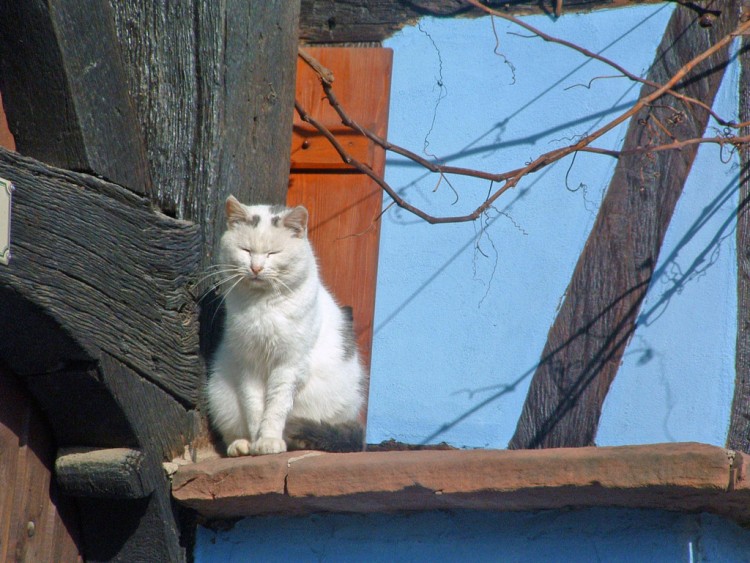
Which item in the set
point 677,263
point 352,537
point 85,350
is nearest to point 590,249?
point 677,263

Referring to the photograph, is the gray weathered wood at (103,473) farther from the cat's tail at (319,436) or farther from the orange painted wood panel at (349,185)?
the orange painted wood panel at (349,185)

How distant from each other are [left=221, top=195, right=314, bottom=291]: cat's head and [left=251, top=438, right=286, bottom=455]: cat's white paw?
0.48 metres

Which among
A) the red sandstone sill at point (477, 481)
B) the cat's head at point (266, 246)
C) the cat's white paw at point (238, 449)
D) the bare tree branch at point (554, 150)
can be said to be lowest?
the cat's white paw at point (238, 449)

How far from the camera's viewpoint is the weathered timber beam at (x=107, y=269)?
5.99 ft

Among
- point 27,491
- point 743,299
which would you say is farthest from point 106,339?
point 743,299

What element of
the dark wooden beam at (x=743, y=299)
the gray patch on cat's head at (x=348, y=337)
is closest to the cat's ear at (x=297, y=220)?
the gray patch on cat's head at (x=348, y=337)

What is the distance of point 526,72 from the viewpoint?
3605mm

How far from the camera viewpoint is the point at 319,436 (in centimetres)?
272

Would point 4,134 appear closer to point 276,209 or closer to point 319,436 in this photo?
point 276,209

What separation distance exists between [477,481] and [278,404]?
901 millimetres

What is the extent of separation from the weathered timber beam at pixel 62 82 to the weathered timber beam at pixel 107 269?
0.08 metres

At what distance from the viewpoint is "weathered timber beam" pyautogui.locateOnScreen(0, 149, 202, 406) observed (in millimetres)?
1826

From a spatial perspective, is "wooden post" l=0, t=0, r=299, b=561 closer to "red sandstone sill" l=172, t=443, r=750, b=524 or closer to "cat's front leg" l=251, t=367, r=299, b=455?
"red sandstone sill" l=172, t=443, r=750, b=524

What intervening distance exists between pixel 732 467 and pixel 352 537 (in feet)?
2.92
